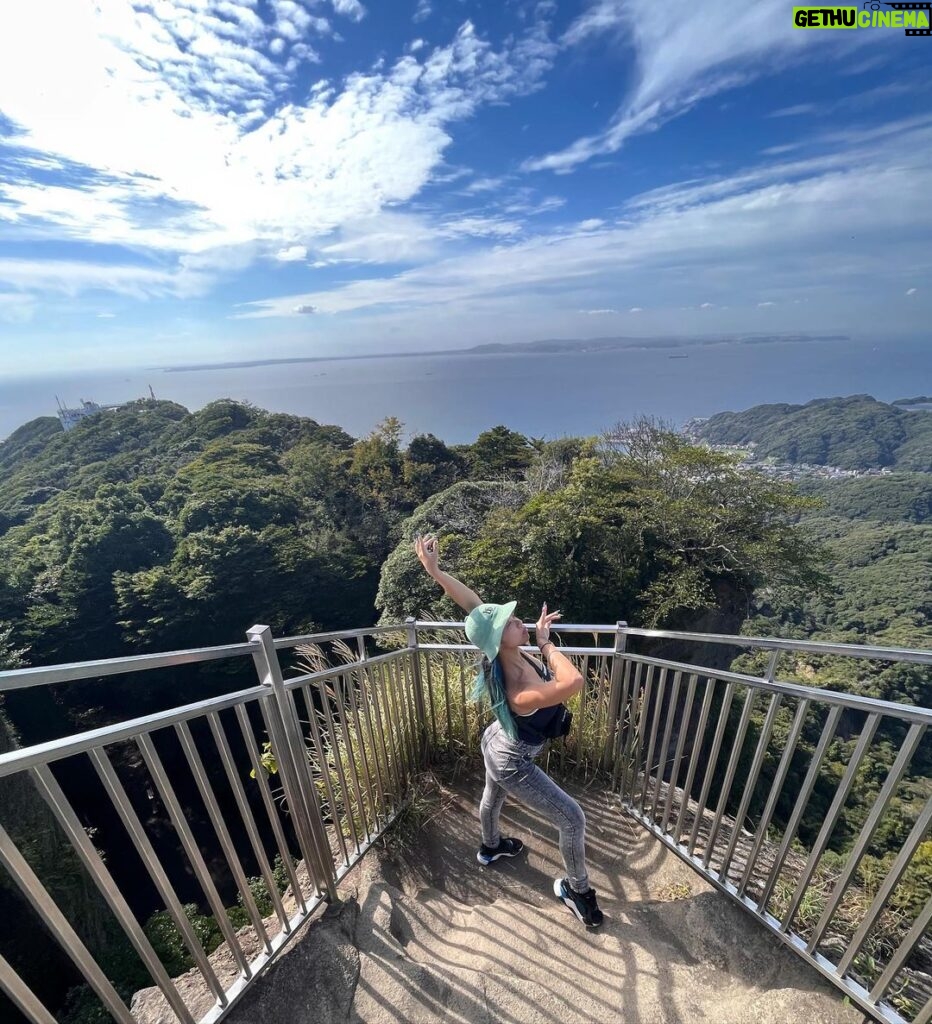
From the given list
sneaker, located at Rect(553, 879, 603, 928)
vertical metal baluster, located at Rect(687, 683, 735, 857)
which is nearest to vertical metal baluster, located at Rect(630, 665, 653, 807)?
vertical metal baluster, located at Rect(687, 683, 735, 857)

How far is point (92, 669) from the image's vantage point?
1263 mm

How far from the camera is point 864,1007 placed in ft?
5.89

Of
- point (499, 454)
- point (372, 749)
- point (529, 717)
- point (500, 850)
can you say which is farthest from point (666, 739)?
point (499, 454)

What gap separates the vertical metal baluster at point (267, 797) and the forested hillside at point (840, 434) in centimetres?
6271

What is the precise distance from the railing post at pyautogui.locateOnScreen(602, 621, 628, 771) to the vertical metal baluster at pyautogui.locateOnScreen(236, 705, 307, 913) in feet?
5.58

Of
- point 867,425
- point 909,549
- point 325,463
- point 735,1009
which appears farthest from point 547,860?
point 867,425

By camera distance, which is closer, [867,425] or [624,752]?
[624,752]

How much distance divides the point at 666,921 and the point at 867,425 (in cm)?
8063

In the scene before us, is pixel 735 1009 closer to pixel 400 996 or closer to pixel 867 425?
pixel 400 996

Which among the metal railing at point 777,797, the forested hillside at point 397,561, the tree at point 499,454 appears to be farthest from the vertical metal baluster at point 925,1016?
the tree at point 499,454

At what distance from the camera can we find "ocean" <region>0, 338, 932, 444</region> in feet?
281

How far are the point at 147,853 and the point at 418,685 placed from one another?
1.83 metres

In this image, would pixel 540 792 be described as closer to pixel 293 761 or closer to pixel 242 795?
pixel 293 761

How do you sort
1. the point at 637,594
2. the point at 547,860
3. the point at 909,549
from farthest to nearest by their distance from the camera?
the point at 909,549
the point at 637,594
the point at 547,860
